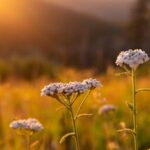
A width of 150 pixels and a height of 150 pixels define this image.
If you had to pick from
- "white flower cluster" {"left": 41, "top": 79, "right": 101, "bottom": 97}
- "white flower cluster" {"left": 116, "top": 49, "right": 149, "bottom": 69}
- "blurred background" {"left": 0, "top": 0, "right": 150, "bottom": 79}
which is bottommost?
"white flower cluster" {"left": 41, "top": 79, "right": 101, "bottom": 97}

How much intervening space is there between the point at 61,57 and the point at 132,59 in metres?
13.2

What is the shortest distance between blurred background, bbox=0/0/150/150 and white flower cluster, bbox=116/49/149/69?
2.06 meters

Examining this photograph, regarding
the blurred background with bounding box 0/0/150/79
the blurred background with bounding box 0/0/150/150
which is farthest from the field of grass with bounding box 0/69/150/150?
the blurred background with bounding box 0/0/150/79

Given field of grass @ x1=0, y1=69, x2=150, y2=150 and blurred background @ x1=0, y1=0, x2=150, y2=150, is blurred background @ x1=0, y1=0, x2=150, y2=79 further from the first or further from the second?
field of grass @ x1=0, y1=69, x2=150, y2=150

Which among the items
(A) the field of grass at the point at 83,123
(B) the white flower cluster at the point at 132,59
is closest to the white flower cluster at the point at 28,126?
(B) the white flower cluster at the point at 132,59

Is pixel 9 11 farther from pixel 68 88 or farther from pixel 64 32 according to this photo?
pixel 68 88

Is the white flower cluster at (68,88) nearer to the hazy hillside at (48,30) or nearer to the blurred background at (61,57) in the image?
the blurred background at (61,57)

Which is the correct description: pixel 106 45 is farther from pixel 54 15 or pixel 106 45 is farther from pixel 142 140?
pixel 142 140

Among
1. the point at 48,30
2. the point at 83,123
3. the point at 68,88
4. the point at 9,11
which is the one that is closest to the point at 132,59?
the point at 68,88

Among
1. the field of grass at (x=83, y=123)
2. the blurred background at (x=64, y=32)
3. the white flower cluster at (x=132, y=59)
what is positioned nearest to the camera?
the white flower cluster at (x=132, y=59)

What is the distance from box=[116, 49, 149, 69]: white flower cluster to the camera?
2.79 m

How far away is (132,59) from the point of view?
282 cm

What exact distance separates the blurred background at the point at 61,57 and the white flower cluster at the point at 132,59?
81.0 inches

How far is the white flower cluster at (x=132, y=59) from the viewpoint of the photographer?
2.79 meters
